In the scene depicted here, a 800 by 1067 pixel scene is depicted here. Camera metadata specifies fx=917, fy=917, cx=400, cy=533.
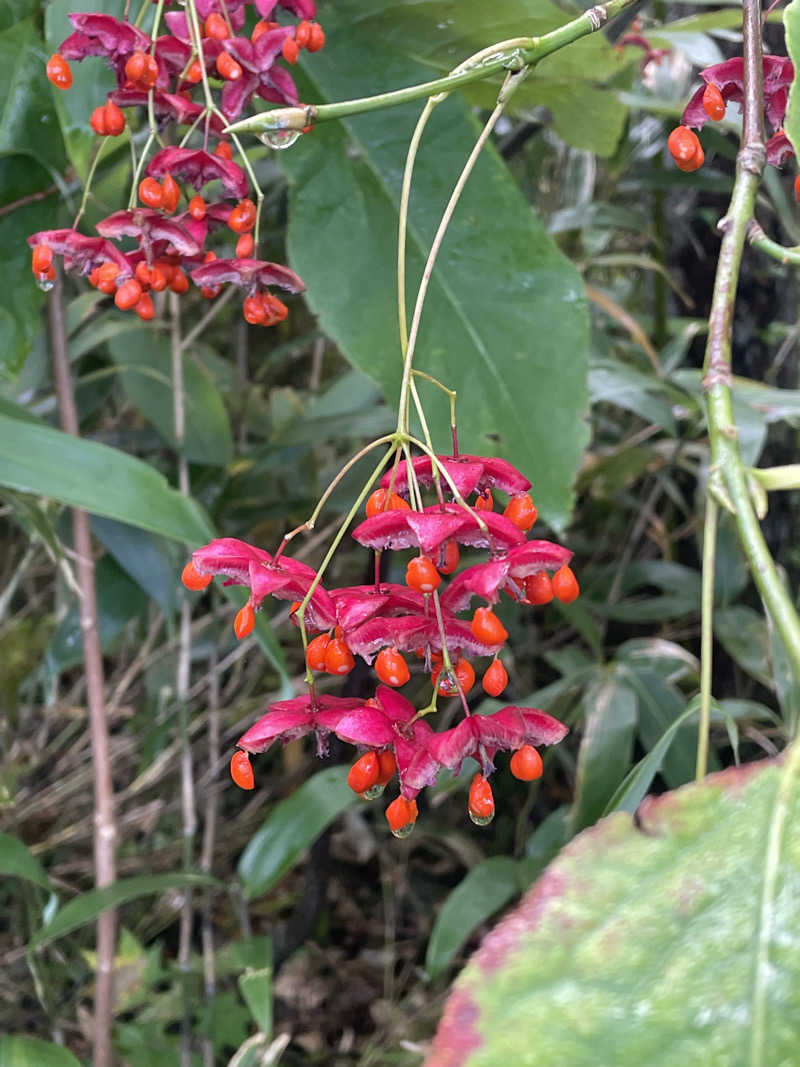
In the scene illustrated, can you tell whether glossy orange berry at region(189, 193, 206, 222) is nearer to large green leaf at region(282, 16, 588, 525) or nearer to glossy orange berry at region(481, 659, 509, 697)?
large green leaf at region(282, 16, 588, 525)

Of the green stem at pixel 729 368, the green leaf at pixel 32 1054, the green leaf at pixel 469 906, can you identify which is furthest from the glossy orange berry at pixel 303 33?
the green leaf at pixel 469 906

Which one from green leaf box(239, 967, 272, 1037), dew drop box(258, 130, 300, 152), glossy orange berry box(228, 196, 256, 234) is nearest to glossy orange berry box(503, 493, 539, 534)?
dew drop box(258, 130, 300, 152)

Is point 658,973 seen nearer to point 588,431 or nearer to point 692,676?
point 588,431

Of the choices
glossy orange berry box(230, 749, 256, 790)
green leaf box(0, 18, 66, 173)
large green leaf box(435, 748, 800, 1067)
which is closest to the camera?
large green leaf box(435, 748, 800, 1067)

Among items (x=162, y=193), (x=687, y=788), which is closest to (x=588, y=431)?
(x=162, y=193)

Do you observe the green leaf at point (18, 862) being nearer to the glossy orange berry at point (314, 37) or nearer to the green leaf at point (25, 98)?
the green leaf at point (25, 98)
